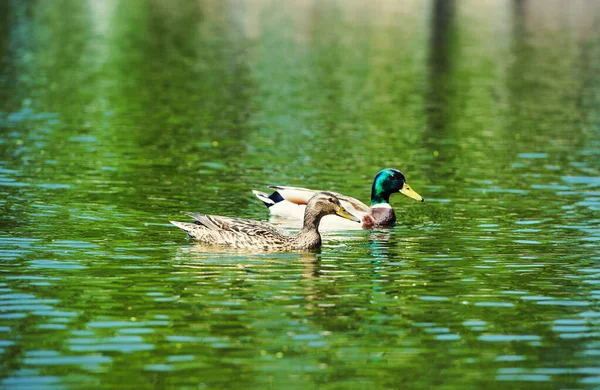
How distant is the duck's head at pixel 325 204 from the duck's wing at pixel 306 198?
1626 millimetres

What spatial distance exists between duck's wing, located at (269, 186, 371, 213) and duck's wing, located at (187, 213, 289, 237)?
2893 millimetres

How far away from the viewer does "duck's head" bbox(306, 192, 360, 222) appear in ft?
70.9

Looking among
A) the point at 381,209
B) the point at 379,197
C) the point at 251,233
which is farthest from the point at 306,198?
the point at 251,233

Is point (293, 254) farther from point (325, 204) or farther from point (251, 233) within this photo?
point (325, 204)

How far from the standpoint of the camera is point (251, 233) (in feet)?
67.7

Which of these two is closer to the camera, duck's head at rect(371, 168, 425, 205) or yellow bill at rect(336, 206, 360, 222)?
yellow bill at rect(336, 206, 360, 222)

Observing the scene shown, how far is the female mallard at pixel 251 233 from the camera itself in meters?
20.7

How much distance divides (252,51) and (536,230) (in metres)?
49.0

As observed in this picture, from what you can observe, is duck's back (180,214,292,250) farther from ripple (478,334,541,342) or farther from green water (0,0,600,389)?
ripple (478,334,541,342)

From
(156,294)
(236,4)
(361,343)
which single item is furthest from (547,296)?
(236,4)

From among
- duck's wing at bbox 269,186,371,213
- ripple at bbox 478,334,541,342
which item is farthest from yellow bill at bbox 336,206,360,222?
ripple at bbox 478,334,541,342

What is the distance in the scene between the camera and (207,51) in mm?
70000

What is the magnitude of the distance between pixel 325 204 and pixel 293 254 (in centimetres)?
135

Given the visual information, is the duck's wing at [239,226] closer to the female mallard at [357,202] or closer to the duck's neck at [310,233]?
the duck's neck at [310,233]
